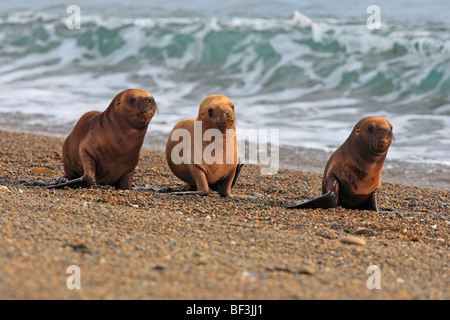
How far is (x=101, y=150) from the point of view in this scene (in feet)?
19.1

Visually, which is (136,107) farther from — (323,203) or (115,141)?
(323,203)

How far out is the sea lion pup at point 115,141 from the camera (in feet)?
18.7

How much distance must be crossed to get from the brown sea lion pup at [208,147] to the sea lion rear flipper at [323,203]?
0.74 metres

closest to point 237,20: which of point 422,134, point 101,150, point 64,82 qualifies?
point 64,82

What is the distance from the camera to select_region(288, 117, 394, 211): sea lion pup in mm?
5535

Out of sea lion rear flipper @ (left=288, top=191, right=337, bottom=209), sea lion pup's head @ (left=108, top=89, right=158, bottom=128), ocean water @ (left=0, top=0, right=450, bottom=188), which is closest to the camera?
sea lion rear flipper @ (left=288, top=191, right=337, bottom=209)

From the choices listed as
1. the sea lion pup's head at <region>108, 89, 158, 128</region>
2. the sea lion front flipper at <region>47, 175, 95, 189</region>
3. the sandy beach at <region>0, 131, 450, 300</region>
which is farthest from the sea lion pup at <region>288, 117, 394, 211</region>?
the sea lion front flipper at <region>47, 175, 95, 189</region>

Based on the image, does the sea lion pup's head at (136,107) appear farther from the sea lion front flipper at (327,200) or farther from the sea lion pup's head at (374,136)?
the sea lion pup's head at (374,136)

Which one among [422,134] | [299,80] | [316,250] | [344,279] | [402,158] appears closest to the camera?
[344,279]

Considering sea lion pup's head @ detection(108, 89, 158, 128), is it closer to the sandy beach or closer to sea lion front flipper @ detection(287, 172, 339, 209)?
the sandy beach

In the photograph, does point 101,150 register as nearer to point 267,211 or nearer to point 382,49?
point 267,211
